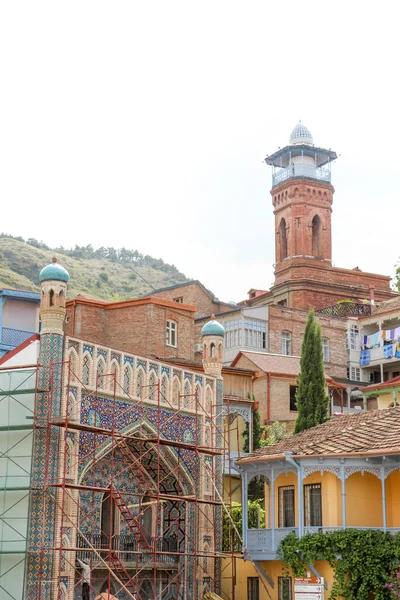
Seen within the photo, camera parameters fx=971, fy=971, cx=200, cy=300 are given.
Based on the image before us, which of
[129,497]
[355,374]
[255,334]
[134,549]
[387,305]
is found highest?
[387,305]

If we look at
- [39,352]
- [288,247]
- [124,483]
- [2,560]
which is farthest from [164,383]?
[288,247]

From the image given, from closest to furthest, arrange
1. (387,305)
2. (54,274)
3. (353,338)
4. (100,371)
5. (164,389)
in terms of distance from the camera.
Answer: (54,274)
(100,371)
(164,389)
(353,338)
(387,305)

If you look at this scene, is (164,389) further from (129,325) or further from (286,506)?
A: (129,325)

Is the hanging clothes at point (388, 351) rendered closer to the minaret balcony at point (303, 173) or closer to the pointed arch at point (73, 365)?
the minaret balcony at point (303, 173)

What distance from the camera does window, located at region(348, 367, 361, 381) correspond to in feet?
194

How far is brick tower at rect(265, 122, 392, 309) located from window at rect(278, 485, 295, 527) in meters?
38.3

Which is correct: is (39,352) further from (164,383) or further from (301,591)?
(301,591)

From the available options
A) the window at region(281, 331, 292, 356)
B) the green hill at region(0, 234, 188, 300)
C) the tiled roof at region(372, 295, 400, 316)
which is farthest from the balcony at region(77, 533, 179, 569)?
the green hill at region(0, 234, 188, 300)

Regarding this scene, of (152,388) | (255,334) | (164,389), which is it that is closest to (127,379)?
(152,388)

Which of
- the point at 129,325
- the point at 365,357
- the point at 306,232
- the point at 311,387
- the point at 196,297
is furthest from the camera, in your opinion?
the point at 306,232

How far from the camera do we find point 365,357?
5894 centimetres

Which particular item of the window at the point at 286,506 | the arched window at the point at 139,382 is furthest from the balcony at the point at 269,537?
the arched window at the point at 139,382

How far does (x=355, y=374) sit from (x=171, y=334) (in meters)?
18.3

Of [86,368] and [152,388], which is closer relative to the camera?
[86,368]
